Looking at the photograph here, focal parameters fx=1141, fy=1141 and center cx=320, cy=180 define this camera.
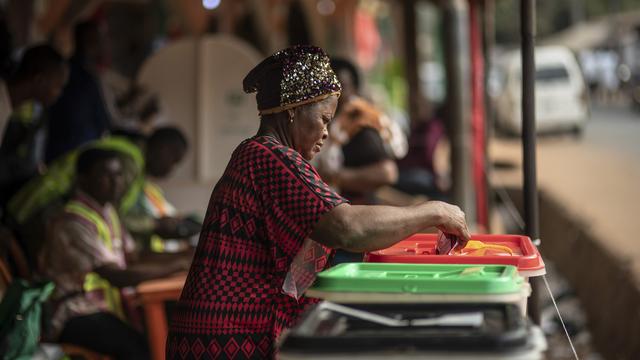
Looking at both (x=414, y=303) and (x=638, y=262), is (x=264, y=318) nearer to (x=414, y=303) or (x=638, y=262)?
(x=414, y=303)

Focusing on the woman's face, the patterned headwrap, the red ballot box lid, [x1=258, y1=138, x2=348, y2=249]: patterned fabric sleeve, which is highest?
the patterned headwrap

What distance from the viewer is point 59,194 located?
223 inches

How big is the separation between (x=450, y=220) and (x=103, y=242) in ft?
7.47

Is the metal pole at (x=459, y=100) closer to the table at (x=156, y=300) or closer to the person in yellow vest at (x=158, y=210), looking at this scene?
the person in yellow vest at (x=158, y=210)

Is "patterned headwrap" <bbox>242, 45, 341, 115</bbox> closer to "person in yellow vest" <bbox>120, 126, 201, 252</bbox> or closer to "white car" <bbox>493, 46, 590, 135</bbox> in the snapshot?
"person in yellow vest" <bbox>120, 126, 201, 252</bbox>

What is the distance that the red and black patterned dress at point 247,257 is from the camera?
114 inches

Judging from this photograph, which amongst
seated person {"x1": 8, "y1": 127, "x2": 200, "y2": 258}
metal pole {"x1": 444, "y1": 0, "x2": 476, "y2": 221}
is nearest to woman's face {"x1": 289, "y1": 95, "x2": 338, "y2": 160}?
seated person {"x1": 8, "y1": 127, "x2": 200, "y2": 258}

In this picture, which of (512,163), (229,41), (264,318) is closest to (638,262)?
(229,41)

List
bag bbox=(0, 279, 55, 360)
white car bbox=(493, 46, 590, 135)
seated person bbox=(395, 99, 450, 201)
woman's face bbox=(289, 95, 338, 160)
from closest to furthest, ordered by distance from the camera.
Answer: woman's face bbox=(289, 95, 338, 160)
bag bbox=(0, 279, 55, 360)
seated person bbox=(395, 99, 450, 201)
white car bbox=(493, 46, 590, 135)

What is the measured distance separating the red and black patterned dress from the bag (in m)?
1.29

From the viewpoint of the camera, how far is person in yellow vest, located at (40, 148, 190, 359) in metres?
4.68

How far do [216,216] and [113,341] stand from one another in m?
1.94

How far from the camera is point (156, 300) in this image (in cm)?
488

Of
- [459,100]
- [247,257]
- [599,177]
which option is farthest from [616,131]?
[247,257]
